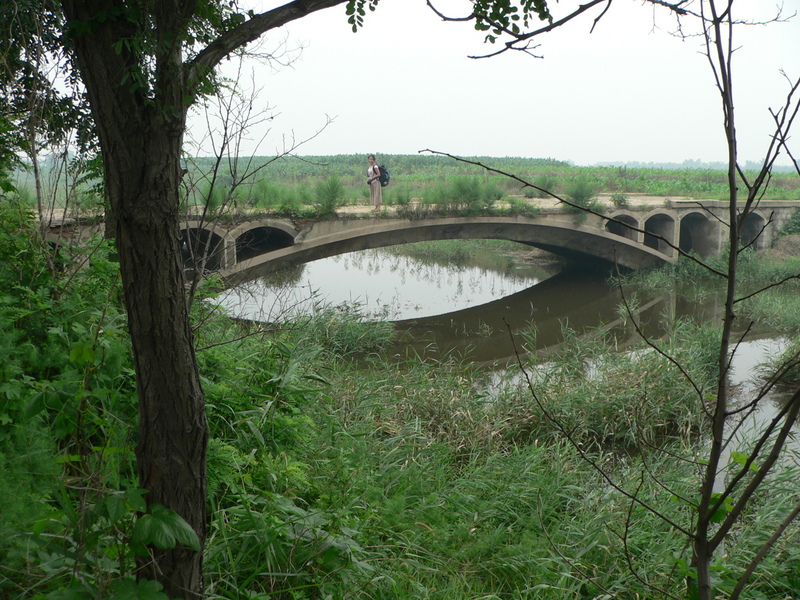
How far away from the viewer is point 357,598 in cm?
242

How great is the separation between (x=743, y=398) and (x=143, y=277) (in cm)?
656

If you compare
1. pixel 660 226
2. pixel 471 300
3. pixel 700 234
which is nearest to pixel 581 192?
pixel 471 300

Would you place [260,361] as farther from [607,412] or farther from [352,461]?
[607,412]

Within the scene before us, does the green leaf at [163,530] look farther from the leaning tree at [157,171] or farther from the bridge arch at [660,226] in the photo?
the bridge arch at [660,226]

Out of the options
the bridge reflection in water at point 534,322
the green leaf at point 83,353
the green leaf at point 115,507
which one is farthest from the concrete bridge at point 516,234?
the green leaf at point 115,507

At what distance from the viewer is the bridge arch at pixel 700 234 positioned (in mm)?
15250

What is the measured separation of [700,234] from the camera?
15852 millimetres

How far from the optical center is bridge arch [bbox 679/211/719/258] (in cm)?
1525

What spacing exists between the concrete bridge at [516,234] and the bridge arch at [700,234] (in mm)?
23

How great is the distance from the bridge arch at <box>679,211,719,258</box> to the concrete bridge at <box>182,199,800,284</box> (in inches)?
0.9

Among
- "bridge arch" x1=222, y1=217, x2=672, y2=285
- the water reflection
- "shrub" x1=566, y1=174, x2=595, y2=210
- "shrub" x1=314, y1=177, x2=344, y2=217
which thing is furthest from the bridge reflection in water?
"shrub" x1=314, y1=177, x2=344, y2=217

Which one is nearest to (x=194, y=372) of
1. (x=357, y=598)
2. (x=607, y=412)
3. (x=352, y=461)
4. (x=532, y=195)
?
(x=357, y=598)

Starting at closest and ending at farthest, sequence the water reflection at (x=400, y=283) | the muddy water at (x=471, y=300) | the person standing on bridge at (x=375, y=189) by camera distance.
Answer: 1. the muddy water at (x=471, y=300)
2. the water reflection at (x=400, y=283)
3. the person standing on bridge at (x=375, y=189)

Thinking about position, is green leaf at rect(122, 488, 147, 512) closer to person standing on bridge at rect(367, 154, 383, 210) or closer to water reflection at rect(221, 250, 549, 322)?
water reflection at rect(221, 250, 549, 322)
